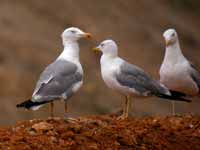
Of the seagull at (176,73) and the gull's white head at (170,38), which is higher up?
the gull's white head at (170,38)

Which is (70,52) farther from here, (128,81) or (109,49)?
(128,81)

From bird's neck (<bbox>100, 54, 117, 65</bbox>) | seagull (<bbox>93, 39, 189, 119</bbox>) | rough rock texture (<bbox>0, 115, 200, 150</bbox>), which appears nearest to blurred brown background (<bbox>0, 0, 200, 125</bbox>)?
bird's neck (<bbox>100, 54, 117, 65</bbox>)

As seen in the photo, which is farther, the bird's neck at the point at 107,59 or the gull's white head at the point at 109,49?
the gull's white head at the point at 109,49

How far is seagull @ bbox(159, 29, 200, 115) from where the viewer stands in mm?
13023

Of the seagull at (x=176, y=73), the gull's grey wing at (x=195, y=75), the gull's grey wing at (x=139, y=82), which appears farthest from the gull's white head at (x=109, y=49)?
the gull's grey wing at (x=195, y=75)

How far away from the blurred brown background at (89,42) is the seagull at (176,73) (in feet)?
22.8

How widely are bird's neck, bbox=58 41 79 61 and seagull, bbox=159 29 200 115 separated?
4.10 feet

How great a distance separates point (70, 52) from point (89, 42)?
11.8 meters

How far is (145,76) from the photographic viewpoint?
12070 millimetres

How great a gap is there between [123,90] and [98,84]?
429 inches

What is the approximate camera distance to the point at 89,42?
24094mm

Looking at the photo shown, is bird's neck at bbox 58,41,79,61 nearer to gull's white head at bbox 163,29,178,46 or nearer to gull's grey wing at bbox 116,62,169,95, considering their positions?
gull's grey wing at bbox 116,62,169,95

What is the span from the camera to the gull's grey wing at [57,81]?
11578 millimetres

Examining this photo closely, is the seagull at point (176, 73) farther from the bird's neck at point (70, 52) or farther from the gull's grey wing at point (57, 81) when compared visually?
the gull's grey wing at point (57, 81)
